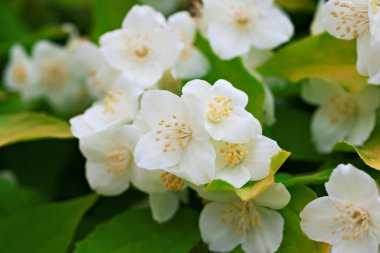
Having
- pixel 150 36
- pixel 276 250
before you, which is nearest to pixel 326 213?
pixel 276 250

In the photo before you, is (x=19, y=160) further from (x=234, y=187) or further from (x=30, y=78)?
(x=234, y=187)

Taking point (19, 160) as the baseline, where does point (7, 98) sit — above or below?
above

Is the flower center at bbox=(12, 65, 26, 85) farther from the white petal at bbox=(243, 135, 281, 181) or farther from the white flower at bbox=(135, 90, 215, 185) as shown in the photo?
the white petal at bbox=(243, 135, 281, 181)

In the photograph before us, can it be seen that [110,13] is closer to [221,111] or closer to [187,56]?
[187,56]

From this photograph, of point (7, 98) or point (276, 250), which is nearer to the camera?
point (276, 250)

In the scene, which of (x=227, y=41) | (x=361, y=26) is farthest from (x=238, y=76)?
(x=361, y=26)

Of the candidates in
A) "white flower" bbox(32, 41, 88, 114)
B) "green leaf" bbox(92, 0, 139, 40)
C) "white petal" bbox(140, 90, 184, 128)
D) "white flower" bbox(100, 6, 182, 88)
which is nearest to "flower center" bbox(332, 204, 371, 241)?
"white petal" bbox(140, 90, 184, 128)

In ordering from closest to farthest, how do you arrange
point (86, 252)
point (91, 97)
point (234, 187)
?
point (234, 187) → point (86, 252) → point (91, 97)

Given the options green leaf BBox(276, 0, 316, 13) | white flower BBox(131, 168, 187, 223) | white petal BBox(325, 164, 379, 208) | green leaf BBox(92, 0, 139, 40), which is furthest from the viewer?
green leaf BBox(276, 0, 316, 13)
